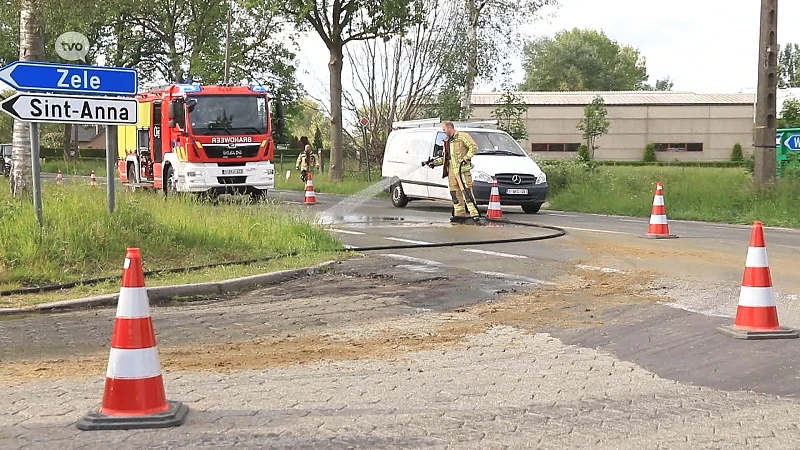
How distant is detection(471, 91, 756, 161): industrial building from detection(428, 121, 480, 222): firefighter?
50.7 metres

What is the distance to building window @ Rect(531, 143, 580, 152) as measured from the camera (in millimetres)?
67562

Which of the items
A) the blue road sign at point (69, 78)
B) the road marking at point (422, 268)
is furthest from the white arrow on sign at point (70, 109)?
the road marking at point (422, 268)

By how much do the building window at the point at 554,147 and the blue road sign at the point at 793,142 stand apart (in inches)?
1812

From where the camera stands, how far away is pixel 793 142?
20.9 metres

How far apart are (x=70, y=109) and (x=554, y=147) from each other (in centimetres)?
5993

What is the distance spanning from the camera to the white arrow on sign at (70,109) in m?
9.72

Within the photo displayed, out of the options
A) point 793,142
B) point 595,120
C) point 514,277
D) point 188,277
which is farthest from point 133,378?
point 595,120

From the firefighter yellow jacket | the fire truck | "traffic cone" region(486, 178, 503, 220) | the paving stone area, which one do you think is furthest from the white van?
the paving stone area

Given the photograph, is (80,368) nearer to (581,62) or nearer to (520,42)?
(520,42)

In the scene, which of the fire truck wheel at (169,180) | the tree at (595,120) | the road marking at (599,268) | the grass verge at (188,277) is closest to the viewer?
the grass verge at (188,277)

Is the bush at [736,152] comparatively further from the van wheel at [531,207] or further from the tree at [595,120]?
the van wheel at [531,207]

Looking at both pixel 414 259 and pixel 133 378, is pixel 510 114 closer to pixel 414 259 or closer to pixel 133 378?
pixel 414 259

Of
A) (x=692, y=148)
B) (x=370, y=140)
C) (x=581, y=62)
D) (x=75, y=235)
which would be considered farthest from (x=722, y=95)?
(x=75, y=235)

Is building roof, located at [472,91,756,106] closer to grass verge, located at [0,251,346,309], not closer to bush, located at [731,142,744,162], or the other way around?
bush, located at [731,142,744,162]
